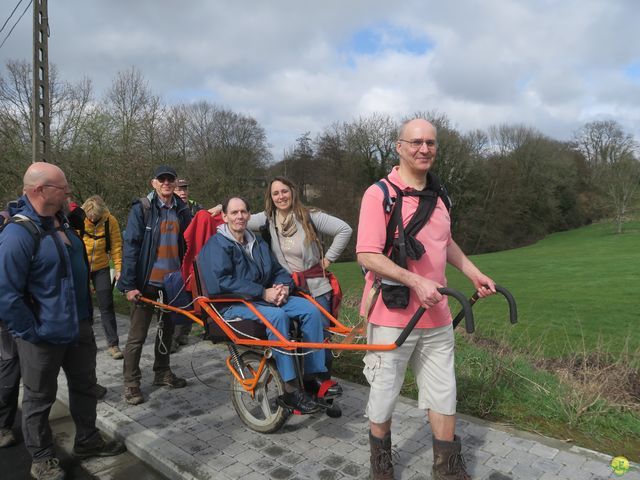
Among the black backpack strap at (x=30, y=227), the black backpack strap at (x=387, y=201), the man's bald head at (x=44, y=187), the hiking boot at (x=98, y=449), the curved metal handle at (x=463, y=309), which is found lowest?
the hiking boot at (x=98, y=449)

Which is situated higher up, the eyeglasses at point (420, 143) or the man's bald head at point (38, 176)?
the eyeglasses at point (420, 143)

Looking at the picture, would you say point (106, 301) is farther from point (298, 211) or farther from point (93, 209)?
point (298, 211)

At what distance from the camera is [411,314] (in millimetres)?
2781

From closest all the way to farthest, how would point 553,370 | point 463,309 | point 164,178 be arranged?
1. point 463,309
2. point 164,178
3. point 553,370

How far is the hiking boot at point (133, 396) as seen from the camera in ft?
14.7

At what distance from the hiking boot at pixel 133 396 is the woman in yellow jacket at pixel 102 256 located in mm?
1543

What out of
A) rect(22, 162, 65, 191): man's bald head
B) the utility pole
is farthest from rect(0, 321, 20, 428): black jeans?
the utility pole

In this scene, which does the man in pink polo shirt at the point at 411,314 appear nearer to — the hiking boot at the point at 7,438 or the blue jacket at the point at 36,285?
the blue jacket at the point at 36,285

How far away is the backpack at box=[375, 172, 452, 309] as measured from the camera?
8.82 feet

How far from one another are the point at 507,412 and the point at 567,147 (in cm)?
5720

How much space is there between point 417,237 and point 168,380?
3357 millimetres

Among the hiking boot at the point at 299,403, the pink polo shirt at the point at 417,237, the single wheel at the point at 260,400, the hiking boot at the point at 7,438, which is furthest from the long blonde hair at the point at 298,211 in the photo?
the hiking boot at the point at 7,438

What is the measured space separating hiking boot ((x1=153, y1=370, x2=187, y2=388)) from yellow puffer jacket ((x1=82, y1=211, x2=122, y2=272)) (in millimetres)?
1784

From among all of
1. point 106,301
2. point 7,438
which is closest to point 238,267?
point 7,438
